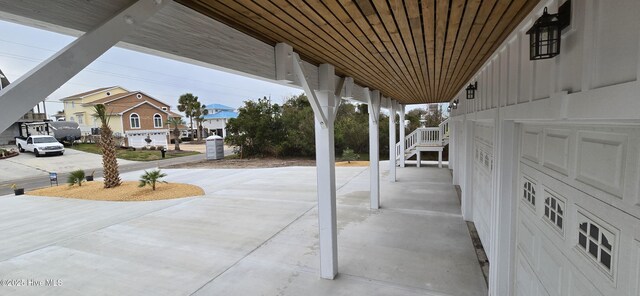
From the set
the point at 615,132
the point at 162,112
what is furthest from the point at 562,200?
the point at 162,112

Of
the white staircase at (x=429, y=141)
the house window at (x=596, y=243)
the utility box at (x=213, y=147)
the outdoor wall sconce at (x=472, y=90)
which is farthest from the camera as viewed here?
the utility box at (x=213, y=147)

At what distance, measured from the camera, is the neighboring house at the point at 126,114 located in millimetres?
27503

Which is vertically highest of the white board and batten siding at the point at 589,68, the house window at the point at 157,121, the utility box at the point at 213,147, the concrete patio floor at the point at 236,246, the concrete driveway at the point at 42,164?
the house window at the point at 157,121

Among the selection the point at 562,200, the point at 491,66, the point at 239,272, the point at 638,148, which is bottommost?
the point at 239,272

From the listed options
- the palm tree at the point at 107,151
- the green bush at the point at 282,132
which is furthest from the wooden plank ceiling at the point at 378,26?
the green bush at the point at 282,132

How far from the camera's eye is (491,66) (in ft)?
11.3

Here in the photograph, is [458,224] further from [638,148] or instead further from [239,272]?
[638,148]

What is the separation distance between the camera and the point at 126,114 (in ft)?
91.9

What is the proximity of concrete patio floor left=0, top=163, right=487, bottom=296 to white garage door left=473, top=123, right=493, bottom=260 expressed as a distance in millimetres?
383

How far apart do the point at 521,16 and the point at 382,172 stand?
1016cm

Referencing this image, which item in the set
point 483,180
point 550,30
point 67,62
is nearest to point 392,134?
point 483,180

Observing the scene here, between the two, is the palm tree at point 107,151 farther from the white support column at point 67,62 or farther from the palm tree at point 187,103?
the palm tree at point 187,103

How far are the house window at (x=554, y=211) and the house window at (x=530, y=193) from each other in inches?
10.2

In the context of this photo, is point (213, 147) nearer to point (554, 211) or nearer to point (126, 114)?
point (126, 114)
